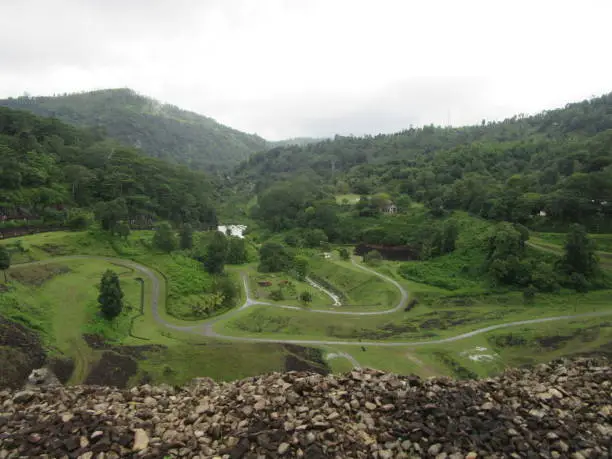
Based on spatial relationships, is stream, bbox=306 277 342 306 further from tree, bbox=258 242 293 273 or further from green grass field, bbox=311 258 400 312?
tree, bbox=258 242 293 273

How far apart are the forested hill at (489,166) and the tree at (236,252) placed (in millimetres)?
38798

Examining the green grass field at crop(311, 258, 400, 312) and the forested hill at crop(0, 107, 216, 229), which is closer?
the green grass field at crop(311, 258, 400, 312)

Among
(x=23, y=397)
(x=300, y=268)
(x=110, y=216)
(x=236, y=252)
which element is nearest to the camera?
(x=23, y=397)

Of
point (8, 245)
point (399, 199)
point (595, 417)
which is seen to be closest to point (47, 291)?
point (8, 245)

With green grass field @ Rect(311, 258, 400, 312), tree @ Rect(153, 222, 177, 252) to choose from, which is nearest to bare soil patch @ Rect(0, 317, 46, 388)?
tree @ Rect(153, 222, 177, 252)

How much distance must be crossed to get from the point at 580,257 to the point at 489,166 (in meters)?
58.7

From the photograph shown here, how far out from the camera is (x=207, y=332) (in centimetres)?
2800

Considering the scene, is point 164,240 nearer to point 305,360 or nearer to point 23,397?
point 305,360

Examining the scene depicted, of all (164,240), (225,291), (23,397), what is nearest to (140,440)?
(23,397)

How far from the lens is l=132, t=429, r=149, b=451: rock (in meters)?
8.52

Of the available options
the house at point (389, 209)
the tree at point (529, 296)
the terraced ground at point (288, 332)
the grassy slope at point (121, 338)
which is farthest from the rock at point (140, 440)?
the house at point (389, 209)

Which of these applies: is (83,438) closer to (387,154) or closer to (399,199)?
(399,199)

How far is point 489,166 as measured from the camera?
90.5 metres

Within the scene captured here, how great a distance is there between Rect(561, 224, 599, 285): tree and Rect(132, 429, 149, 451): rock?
42.7 meters
